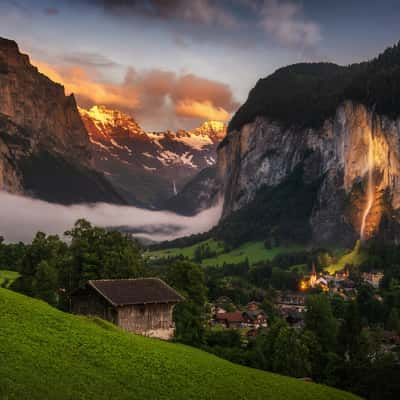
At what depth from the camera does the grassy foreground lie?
28559mm

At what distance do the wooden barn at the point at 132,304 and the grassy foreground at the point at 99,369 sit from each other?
1100 centimetres

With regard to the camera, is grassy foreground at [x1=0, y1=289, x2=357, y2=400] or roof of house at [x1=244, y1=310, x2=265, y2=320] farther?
roof of house at [x1=244, y1=310, x2=265, y2=320]

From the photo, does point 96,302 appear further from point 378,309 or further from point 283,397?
point 378,309

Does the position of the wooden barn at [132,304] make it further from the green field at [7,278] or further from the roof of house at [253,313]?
the roof of house at [253,313]

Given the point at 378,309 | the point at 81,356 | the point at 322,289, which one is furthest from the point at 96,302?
the point at 322,289

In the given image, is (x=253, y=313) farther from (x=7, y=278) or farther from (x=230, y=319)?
(x=7, y=278)

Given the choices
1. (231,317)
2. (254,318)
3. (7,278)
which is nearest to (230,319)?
(231,317)

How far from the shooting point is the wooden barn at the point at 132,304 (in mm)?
53344

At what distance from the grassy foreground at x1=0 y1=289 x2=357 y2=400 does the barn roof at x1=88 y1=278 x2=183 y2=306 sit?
10.9 m

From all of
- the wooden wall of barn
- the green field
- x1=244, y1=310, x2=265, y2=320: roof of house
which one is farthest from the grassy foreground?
x1=244, y1=310, x2=265, y2=320: roof of house

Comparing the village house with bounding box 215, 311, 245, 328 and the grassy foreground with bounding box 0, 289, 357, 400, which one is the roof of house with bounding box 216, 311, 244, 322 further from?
the grassy foreground with bounding box 0, 289, 357, 400

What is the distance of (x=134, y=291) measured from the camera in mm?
54938

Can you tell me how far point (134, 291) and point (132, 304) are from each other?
152 centimetres

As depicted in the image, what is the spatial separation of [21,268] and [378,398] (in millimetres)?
43246
